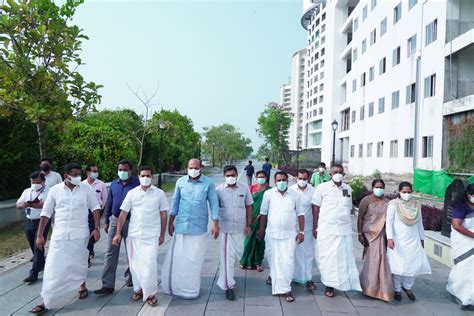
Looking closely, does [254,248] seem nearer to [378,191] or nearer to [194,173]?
[194,173]

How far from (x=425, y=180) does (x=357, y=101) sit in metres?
18.2

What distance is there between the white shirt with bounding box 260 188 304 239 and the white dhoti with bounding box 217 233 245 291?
18.8 inches

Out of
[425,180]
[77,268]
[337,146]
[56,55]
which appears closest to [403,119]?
[425,180]

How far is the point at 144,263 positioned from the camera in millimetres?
4750

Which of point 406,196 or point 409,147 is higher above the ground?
point 409,147

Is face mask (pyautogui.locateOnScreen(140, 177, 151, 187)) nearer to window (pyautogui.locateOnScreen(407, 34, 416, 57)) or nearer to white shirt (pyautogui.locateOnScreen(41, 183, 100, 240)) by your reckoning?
white shirt (pyautogui.locateOnScreen(41, 183, 100, 240))

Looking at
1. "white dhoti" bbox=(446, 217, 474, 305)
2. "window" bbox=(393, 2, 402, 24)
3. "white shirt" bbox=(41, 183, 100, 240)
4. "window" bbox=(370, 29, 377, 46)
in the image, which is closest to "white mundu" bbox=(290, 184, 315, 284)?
"white dhoti" bbox=(446, 217, 474, 305)

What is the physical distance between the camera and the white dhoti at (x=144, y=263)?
4707 millimetres

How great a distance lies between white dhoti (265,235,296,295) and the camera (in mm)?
5016

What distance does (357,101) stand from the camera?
32.8 m

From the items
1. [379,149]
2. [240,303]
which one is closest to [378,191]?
[240,303]

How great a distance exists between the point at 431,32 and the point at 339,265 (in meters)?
19.6

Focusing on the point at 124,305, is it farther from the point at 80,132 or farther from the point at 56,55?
the point at 80,132

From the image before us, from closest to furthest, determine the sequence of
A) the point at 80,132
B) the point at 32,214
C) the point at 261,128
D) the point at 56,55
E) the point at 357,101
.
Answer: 1. the point at 32,214
2. the point at 56,55
3. the point at 80,132
4. the point at 357,101
5. the point at 261,128
